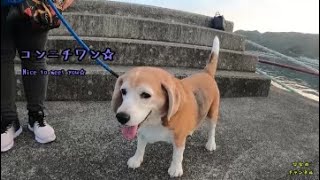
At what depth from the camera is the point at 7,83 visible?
278 cm

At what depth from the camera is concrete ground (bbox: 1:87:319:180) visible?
2.80m

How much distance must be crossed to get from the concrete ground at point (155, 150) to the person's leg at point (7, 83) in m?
0.14

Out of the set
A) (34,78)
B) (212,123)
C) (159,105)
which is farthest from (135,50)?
(159,105)

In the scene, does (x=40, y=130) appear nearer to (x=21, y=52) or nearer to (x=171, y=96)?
(x=21, y=52)

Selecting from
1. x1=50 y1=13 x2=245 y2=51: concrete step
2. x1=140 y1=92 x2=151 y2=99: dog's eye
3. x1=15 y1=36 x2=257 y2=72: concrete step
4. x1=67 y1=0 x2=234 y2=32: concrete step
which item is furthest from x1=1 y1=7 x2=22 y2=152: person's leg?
x1=67 y1=0 x2=234 y2=32: concrete step

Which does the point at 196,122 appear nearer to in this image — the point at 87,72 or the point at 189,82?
the point at 189,82

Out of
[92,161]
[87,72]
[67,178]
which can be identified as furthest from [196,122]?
[87,72]

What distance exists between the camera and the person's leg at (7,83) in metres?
2.67

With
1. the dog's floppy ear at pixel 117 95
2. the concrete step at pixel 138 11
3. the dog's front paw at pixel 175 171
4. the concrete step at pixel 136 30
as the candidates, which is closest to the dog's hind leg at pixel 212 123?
the dog's front paw at pixel 175 171

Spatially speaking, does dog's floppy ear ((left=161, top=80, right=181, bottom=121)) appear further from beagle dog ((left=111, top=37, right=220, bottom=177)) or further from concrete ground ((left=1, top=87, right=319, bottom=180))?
concrete ground ((left=1, top=87, right=319, bottom=180))

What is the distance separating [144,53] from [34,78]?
2208mm

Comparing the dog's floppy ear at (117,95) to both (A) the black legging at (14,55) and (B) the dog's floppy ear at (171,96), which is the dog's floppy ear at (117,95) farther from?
(A) the black legging at (14,55)

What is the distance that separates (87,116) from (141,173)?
1327mm

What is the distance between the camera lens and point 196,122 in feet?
9.78
